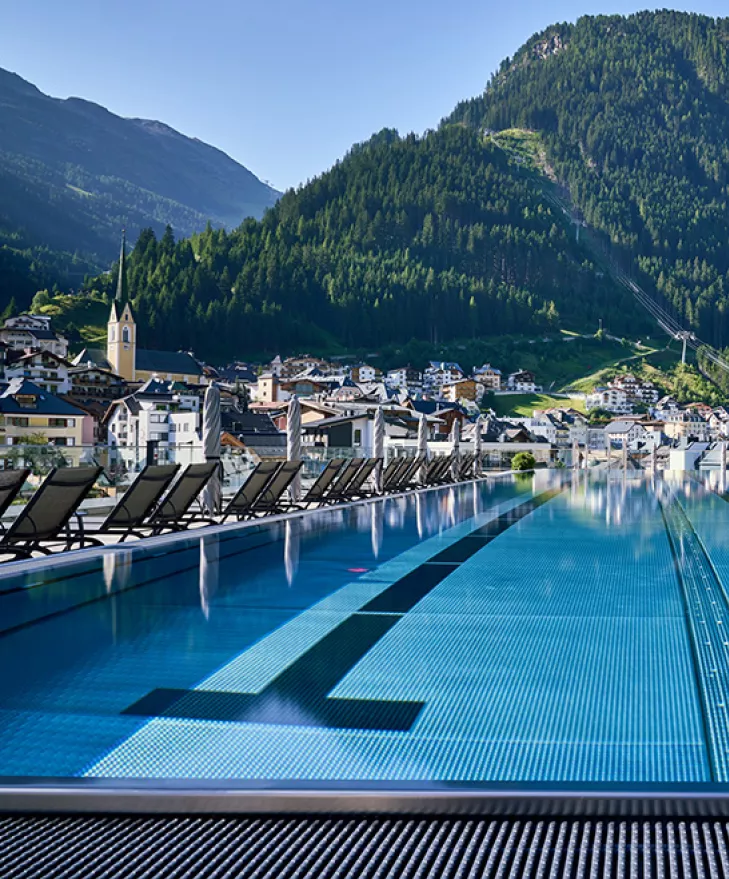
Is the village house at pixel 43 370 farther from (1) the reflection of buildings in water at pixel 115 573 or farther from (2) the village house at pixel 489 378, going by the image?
(1) the reflection of buildings in water at pixel 115 573

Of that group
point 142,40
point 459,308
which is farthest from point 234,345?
point 142,40

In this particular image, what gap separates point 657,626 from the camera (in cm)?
368

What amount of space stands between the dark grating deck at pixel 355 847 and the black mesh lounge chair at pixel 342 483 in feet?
30.9

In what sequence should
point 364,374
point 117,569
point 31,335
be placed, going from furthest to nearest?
point 364,374 < point 31,335 < point 117,569

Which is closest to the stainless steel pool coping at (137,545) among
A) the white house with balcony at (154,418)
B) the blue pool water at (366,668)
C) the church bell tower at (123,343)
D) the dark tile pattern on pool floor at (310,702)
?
the blue pool water at (366,668)

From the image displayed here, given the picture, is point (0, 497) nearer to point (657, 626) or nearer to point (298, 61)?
point (657, 626)

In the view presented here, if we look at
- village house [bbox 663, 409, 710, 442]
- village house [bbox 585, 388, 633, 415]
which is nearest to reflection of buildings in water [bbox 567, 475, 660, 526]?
village house [bbox 663, 409, 710, 442]

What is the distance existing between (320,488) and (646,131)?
581 ft

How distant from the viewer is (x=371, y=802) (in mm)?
1573

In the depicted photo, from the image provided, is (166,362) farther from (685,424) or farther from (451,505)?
(451,505)

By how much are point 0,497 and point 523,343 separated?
112495 mm

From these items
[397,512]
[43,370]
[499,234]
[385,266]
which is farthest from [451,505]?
[499,234]

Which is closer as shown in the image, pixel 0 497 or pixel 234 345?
pixel 0 497

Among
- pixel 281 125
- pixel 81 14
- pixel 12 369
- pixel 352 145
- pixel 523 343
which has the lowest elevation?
pixel 12 369
